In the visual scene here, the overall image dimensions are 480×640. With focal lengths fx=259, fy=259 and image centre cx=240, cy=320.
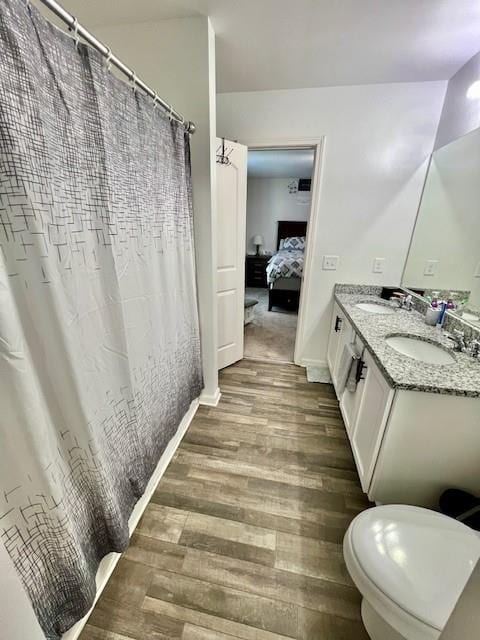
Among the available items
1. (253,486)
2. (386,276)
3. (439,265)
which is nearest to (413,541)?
(253,486)

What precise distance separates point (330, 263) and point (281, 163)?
3011 mm

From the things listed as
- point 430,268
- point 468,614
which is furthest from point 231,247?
point 468,614

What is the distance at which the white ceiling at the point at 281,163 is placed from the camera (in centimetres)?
380

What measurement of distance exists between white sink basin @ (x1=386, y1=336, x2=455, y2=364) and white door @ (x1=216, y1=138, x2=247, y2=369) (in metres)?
1.42

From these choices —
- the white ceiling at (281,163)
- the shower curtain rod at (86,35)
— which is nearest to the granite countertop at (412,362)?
the shower curtain rod at (86,35)

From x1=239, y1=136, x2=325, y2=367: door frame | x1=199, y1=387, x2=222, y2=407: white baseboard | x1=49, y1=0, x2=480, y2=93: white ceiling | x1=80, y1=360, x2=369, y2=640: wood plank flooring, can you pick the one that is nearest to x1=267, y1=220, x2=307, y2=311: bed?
x1=239, y1=136, x2=325, y2=367: door frame

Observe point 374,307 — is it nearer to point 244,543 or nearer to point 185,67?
point 244,543

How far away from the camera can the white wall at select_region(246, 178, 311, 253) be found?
603 centimetres

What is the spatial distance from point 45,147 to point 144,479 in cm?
137

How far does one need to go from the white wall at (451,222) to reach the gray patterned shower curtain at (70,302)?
6.12 ft

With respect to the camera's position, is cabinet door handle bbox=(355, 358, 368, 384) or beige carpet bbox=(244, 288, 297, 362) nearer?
cabinet door handle bbox=(355, 358, 368, 384)

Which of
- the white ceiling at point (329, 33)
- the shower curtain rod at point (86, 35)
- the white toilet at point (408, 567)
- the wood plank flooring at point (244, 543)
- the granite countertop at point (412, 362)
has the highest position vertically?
the white ceiling at point (329, 33)

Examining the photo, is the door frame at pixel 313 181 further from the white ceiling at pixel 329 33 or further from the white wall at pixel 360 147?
the white ceiling at pixel 329 33

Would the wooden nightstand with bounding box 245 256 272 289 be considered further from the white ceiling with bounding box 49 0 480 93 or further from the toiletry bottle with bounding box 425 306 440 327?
the toiletry bottle with bounding box 425 306 440 327
